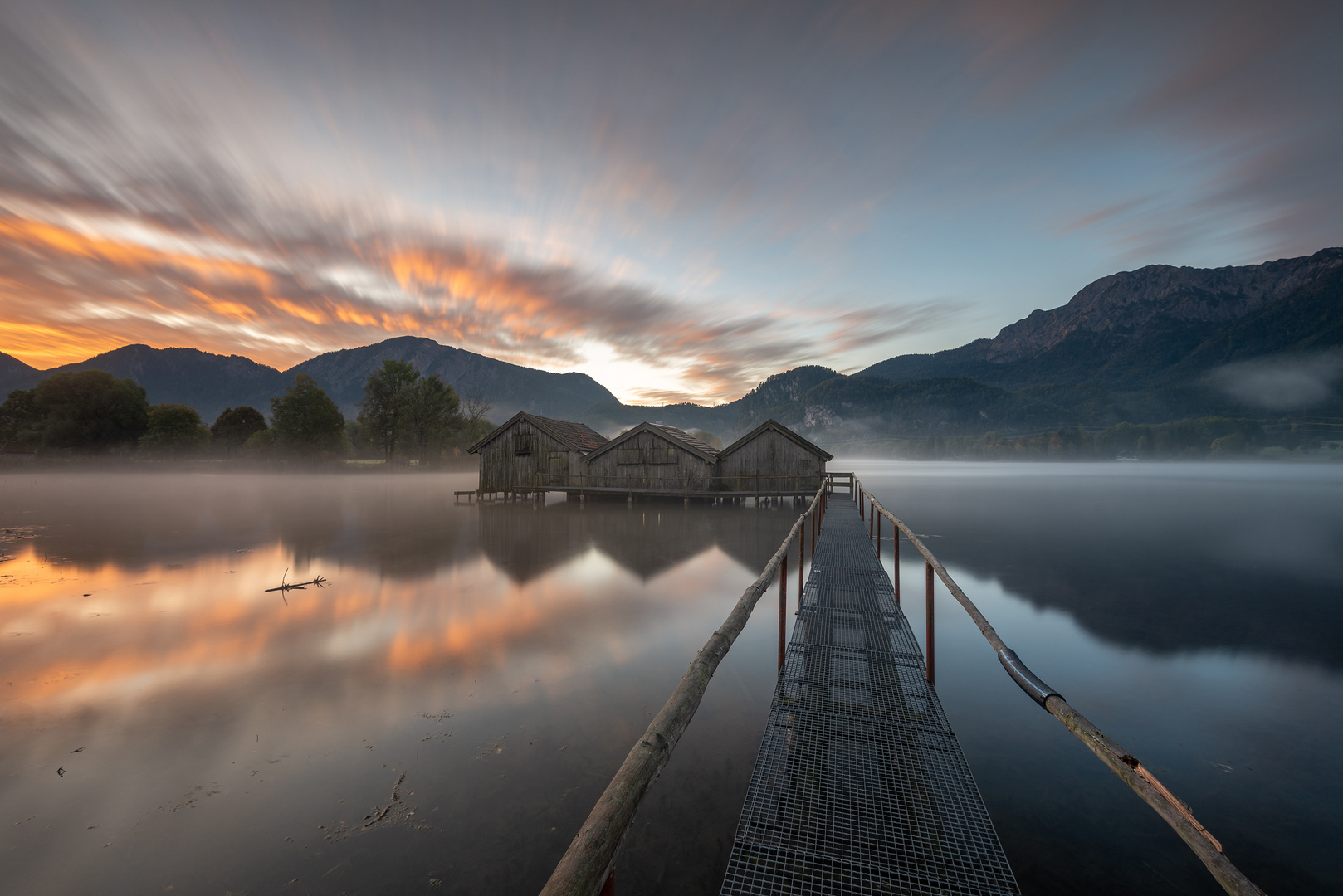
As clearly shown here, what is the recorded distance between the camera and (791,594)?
44.3ft

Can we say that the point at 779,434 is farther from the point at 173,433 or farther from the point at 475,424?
the point at 173,433

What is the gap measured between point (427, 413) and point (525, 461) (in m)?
40.2

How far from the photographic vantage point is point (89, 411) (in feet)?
219

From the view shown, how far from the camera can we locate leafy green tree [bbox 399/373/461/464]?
6875 cm

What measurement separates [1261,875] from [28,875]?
10.9m

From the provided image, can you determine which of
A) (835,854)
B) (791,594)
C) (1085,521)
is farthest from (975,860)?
(1085,521)

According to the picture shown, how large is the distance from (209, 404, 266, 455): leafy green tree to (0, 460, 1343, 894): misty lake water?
7498 cm

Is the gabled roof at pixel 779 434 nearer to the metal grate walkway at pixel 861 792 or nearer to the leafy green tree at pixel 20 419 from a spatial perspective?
the metal grate walkway at pixel 861 792

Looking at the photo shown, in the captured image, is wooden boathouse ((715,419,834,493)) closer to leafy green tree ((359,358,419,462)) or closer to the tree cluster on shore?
the tree cluster on shore

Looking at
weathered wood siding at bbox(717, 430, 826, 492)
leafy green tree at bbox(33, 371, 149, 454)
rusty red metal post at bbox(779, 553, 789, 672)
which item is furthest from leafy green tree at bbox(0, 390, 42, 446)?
rusty red metal post at bbox(779, 553, 789, 672)

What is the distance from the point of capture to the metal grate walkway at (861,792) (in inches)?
148

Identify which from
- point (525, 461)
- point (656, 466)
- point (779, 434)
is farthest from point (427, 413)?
point (779, 434)

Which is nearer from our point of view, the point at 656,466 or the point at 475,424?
the point at 656,466

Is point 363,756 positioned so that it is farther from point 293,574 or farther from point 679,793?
point 293,574
